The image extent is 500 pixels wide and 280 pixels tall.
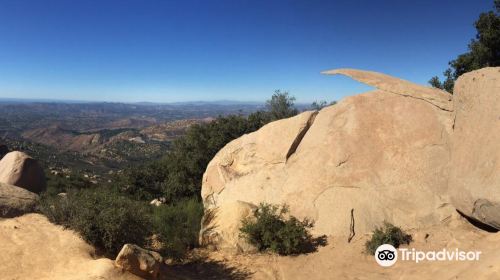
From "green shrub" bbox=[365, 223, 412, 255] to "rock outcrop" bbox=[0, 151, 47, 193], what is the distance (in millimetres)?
15928

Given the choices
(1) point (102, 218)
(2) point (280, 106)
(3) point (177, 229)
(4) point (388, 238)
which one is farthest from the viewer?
(2) point (280, 106)

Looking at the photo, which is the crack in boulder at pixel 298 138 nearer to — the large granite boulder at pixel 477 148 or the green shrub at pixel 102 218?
the large granite boulder at pixel 477 148

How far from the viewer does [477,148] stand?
353 inches

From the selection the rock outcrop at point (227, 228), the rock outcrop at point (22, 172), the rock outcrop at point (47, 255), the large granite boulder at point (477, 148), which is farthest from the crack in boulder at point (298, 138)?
the rock outcrop at point (22, 172)

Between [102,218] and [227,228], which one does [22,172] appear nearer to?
[102,218]

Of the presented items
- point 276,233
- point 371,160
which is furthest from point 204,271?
point 371,160

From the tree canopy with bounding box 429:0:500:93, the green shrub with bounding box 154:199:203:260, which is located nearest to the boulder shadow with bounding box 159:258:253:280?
the green shrub with bounding box 154:199:203:260

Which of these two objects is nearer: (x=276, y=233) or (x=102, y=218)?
(x=102, y=218)

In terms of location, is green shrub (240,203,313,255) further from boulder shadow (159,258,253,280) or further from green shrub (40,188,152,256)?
green shrub (40,188,152,256)

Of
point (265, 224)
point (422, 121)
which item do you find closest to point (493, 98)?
point (422, 121)

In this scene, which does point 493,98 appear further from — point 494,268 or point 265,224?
point 265,224

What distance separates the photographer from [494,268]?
600 cm

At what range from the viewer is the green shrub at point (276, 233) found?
1008cm

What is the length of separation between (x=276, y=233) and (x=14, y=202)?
8.01 metres
